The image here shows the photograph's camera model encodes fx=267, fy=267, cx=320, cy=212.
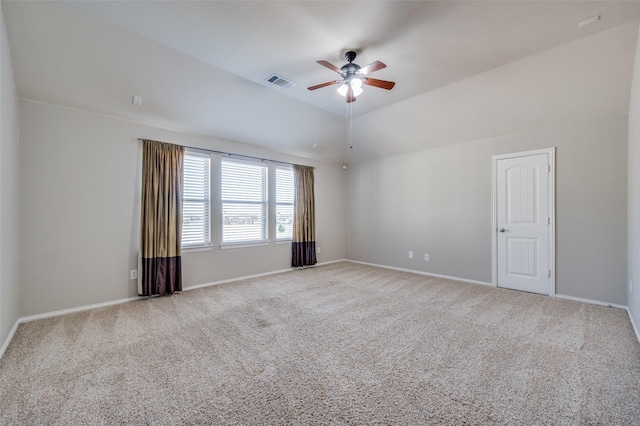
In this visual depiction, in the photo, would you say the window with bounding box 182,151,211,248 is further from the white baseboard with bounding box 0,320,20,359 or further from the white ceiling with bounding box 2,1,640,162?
the white baseboard with bounding box 0,320,20,359

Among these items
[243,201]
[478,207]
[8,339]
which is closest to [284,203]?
[243,201]

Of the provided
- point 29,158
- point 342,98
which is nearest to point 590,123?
point 342,98

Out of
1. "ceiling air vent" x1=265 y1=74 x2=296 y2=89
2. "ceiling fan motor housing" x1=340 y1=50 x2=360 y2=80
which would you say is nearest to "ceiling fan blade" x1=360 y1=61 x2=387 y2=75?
"ceiling fan motor housing" x1=340 y1=50 x2=360 y2=80

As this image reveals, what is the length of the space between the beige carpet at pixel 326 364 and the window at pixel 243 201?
155 centimetres

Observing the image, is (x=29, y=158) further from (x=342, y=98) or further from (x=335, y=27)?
(x=342, y=98)

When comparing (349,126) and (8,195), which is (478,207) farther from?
(8,195)

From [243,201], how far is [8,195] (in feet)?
9.64

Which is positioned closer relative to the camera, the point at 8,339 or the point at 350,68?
the point at 8,339

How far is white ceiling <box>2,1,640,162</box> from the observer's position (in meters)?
2.40

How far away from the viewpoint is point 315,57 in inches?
122

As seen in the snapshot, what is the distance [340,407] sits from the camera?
173cm

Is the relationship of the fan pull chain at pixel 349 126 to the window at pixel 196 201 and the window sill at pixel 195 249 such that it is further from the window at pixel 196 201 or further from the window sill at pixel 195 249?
the window sill at pixel 195 249

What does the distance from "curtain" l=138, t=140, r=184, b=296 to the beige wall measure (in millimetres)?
4077

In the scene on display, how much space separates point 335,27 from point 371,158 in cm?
394
